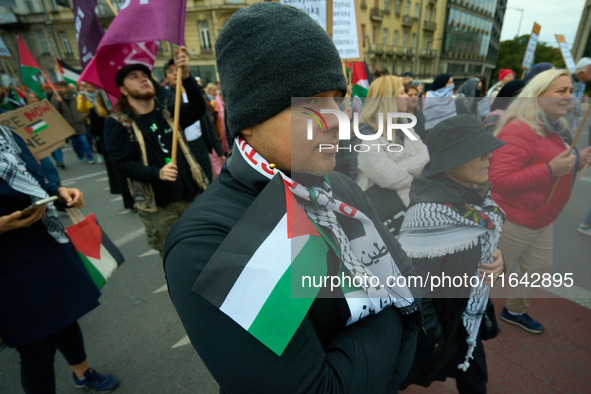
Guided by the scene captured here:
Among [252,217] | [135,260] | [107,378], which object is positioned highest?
[252,217]

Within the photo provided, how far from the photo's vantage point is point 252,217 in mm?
745

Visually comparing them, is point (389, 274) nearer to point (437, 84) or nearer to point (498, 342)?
point (498, 342)

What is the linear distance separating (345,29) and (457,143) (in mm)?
1826

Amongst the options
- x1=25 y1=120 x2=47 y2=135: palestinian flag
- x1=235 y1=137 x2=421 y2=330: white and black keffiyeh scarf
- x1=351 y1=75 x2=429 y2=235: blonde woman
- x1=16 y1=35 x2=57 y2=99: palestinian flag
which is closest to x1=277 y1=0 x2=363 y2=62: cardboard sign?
x1=351 y1=75 x2=429 y2=235: blonde woman

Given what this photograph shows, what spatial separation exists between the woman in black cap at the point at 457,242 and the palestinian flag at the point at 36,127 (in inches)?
113

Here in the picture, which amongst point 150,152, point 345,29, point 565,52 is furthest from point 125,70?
point 565,52

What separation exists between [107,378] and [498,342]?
9.48ft

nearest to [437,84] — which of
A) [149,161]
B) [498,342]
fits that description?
[498,342]

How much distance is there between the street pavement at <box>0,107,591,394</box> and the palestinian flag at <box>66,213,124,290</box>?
0.72 metres

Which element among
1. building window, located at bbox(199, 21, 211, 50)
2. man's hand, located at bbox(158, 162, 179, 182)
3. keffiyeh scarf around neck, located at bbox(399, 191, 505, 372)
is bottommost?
keffiyeh scarf around neck, located at bbox(399, 191, 505, 372)

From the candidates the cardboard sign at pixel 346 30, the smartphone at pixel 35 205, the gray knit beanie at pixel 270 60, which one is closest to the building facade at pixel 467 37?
the cardboard sign at pixel 346 30

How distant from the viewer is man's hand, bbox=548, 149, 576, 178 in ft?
6.29

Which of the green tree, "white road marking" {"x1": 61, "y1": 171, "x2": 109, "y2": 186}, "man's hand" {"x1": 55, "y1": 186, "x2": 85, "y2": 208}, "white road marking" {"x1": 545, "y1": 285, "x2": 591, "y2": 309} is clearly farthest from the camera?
the green tree

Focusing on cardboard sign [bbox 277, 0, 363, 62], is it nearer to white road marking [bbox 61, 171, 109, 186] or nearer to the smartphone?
the smartphone
